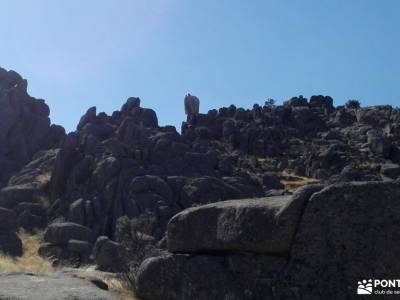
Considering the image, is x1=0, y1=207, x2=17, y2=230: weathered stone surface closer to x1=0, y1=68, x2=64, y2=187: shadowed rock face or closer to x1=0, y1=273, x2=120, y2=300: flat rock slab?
x1=0, y1=273, x2=120, y2=300: flat rock slab

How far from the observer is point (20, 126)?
71.0m

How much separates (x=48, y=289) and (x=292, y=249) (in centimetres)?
339

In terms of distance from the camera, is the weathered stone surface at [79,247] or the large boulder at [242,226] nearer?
the large boulder at [242,226]

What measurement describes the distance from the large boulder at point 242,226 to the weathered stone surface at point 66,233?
107 ft

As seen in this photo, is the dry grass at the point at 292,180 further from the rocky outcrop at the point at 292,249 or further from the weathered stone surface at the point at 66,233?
the rocky outcrop at the point at 292,249

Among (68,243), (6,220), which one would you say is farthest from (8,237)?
(68,243)

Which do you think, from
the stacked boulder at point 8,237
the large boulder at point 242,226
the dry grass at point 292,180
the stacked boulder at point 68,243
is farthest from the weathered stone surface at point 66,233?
the large boulder at point 242,226

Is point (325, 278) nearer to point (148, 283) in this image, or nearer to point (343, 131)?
point (148, 283)

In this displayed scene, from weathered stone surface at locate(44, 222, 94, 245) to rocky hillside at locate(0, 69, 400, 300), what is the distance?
0.30 feet

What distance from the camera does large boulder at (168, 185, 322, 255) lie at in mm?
6230

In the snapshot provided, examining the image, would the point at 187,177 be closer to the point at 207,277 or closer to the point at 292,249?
the point at 207,277

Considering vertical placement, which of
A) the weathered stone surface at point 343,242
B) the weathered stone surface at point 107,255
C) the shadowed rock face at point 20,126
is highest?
the shadowed rock face at point 20,126

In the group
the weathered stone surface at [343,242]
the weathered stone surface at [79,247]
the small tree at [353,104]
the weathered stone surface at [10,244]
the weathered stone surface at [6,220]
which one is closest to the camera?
the weathered stone surface at [343,242]

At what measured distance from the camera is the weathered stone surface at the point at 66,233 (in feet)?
126
